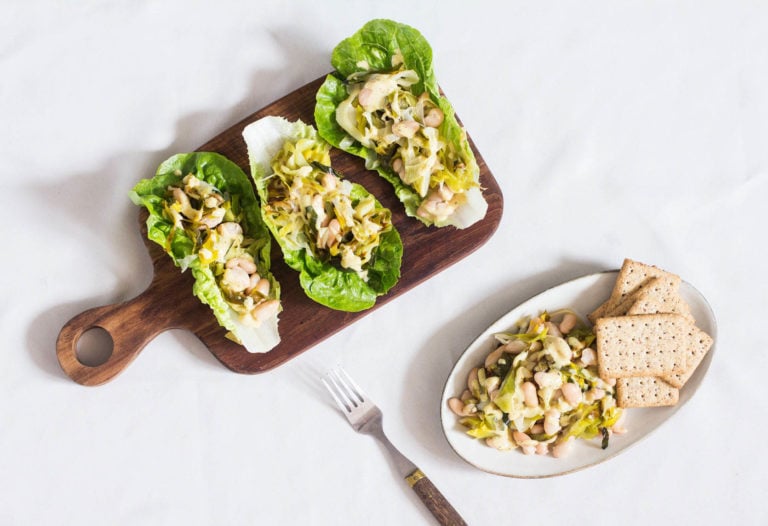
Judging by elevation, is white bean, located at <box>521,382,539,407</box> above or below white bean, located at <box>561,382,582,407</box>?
above

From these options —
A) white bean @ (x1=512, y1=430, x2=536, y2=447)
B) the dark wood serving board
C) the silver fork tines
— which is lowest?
white bean @ (x1=512, y1=430, x2=536, y2=447)


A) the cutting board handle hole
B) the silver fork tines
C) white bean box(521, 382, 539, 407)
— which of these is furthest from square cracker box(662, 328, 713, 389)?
the cutting board handle hole

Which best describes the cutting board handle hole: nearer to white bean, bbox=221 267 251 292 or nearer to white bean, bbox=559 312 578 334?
white bean, bbox=221 267 251 292

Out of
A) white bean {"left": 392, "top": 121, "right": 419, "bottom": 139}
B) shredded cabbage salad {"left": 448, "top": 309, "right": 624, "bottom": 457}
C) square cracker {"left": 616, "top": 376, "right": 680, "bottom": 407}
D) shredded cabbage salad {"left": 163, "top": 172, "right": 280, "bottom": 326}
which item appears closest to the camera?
shredded cabbage salad {"left": 163, "top": 172, "right": 280, "bottom": 326}

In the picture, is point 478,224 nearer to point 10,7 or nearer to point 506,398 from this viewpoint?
point 506,398

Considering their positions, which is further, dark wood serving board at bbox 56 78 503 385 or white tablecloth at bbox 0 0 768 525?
white tablecloth at bbox 0 0 768 525

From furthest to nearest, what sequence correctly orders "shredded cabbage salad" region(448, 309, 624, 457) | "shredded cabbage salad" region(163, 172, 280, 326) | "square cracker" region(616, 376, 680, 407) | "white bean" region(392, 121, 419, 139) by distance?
"square cracker" region(616, 376, 680, 407) < "shredded cabbage salad" region(448, 309, 624, 457) < "white bean" region(392, 121, 419, 139) < "shredded cabbage salad" region(163, 172, 280, 326)

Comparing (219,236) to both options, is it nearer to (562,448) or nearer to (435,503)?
(435,503)
